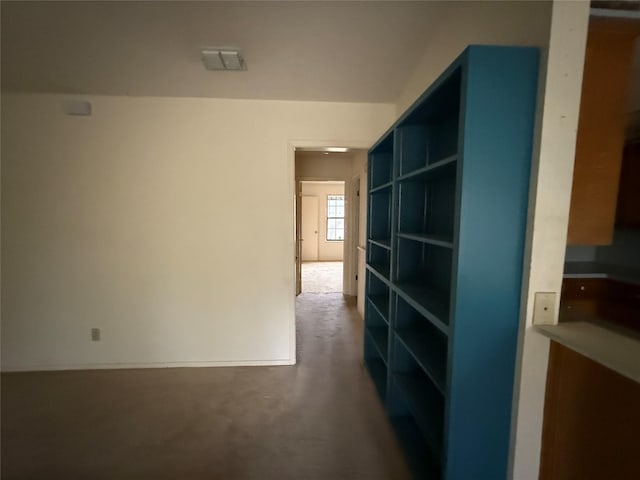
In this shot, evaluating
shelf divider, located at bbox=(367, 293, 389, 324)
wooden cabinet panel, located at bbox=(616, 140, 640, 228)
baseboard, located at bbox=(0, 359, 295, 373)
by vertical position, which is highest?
wooden cabinet panel, located at bbox=(616, 140, 640, 228)

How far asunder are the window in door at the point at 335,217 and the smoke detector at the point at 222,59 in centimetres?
694

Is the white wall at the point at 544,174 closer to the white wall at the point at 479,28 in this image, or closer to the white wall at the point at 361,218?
the white wall at the point at 479,28

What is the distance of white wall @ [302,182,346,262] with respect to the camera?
887 cm

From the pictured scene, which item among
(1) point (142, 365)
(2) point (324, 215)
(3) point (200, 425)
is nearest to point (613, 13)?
(3) point (200, 425)

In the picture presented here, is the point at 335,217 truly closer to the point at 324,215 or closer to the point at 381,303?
the point at 324,215

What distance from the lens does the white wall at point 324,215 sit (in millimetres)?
8867

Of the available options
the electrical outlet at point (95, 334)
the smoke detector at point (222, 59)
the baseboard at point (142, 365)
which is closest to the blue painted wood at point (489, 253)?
the smoke detector at point (222, 59)

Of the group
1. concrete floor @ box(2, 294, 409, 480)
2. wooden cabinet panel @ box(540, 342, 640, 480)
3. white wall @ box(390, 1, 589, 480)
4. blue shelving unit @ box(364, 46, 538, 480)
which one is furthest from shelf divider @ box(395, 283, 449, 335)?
concrete floor @ box(2, 294, 409, 480)

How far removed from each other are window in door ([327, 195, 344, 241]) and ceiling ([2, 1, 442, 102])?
6425 millimetres

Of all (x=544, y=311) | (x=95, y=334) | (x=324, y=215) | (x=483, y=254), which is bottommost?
(x=95, y=334)

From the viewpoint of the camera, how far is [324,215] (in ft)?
29.7

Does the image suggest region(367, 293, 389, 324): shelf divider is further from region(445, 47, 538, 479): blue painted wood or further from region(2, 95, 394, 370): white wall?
region(445, 47, 538, 479): blue painted wood

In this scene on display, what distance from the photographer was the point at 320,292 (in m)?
5.59

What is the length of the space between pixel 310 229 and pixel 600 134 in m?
8.07
